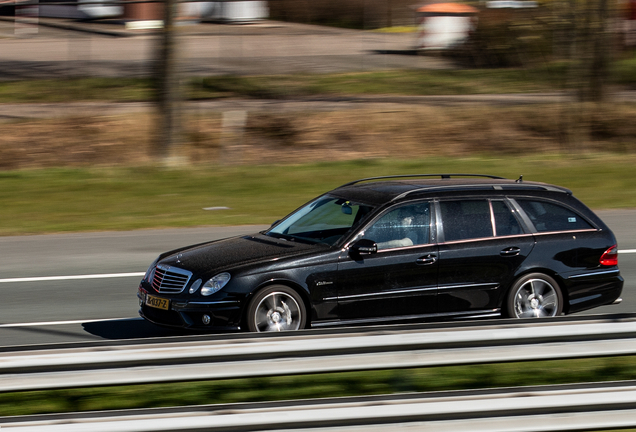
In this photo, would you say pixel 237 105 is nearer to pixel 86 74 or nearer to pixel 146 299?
pixel 86 74

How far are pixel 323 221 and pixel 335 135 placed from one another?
53.2 ft

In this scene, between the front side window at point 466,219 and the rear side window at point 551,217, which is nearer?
the front side window at point 466,219

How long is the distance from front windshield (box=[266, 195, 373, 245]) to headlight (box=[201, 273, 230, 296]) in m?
1.05

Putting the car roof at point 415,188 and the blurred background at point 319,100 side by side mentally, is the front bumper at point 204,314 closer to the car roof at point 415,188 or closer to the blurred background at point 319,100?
the car roof at point 415,188

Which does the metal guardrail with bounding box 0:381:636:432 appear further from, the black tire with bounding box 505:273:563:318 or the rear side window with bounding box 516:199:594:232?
the rear side window with bounding box 516:199:594:232

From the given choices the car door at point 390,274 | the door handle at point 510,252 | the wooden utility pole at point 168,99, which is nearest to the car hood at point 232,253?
the car door at point 390,274

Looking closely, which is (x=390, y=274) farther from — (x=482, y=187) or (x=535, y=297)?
(x=535, y=297)

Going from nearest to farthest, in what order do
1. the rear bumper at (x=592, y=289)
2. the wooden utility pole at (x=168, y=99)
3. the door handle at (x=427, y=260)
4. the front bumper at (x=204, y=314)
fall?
the front bumper at (x=204, y=314) → the door handle at (x=427, y=260) → the rear bumper at (x=592, y=289) → the wooden utility pole at (x=168, y=99)

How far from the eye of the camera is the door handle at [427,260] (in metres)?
8.03

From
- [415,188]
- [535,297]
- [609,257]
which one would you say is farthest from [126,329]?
[609,257]

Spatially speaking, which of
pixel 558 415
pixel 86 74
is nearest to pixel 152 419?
pixel 558 415

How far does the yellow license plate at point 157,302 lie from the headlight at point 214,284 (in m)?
0.40

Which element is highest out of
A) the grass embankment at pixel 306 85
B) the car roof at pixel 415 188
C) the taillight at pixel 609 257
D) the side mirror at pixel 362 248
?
the grass embankment at pixel 306 85

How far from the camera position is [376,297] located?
26.0 ft
